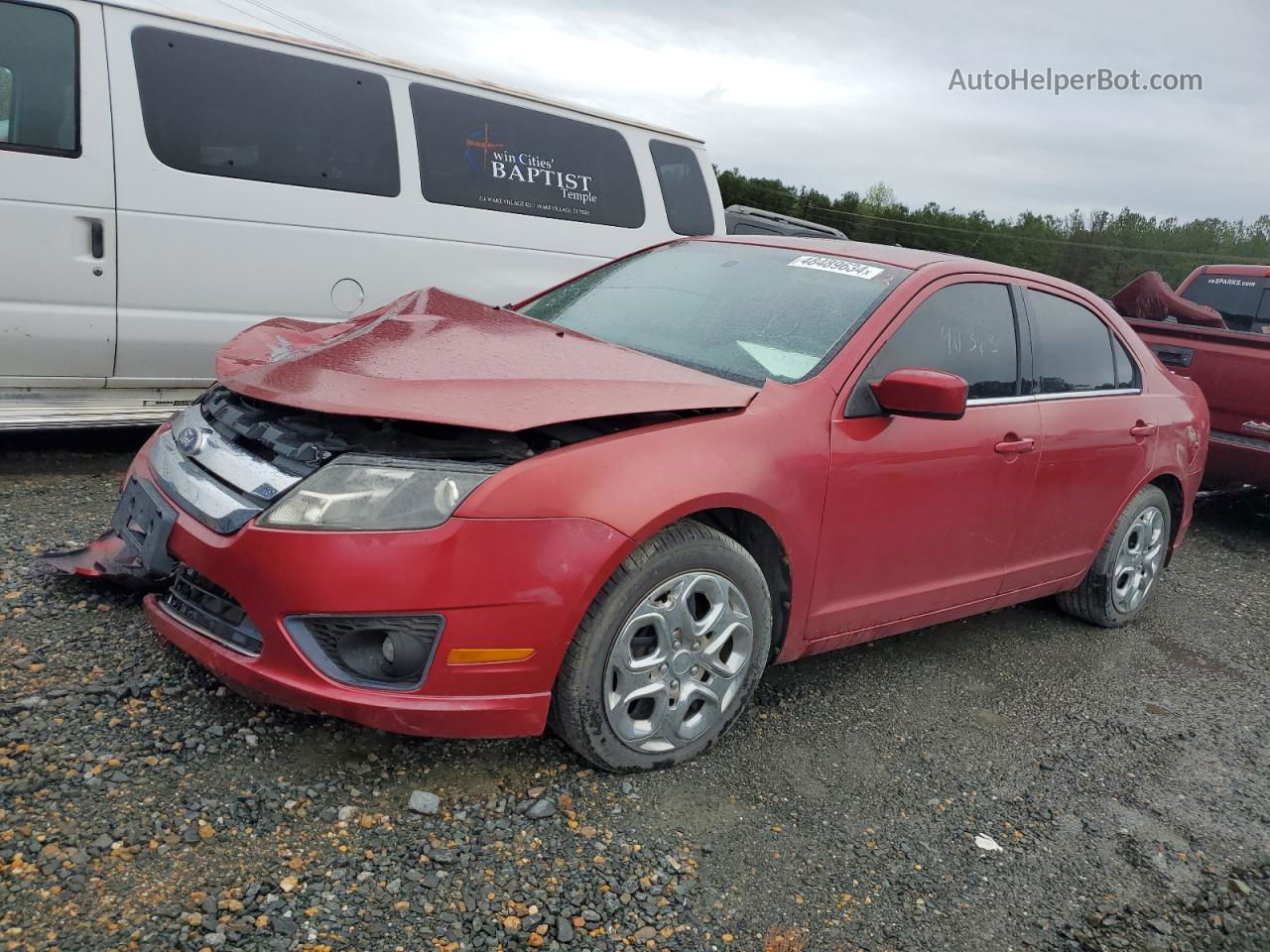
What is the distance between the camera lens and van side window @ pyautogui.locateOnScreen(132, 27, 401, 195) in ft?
15.5

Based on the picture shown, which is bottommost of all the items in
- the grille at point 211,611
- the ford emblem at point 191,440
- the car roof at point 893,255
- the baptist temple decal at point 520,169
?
the grille at point 211,611

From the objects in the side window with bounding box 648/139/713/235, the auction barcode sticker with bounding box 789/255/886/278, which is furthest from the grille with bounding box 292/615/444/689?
the side window with bounding box 648/139/713/235

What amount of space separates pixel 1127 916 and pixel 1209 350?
5.13 m

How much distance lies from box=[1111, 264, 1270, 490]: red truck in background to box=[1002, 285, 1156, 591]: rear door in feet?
8.39

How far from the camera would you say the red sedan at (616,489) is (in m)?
2.42

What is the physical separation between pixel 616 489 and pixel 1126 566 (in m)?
3.04

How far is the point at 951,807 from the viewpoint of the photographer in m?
2.96

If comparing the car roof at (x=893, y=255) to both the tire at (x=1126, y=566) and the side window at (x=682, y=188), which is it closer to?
the tire at (x=1126, y=566)

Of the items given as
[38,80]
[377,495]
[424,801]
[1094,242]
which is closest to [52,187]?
[38,80]

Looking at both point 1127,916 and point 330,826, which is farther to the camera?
point 1127,916

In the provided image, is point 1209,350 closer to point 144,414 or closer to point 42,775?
point 144,414

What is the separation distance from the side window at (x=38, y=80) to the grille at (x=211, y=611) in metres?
2.78

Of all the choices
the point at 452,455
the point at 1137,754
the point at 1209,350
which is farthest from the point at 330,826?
the point at 1209,350

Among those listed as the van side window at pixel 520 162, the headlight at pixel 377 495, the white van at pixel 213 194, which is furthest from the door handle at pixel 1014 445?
the van side window at pixel 520 162
